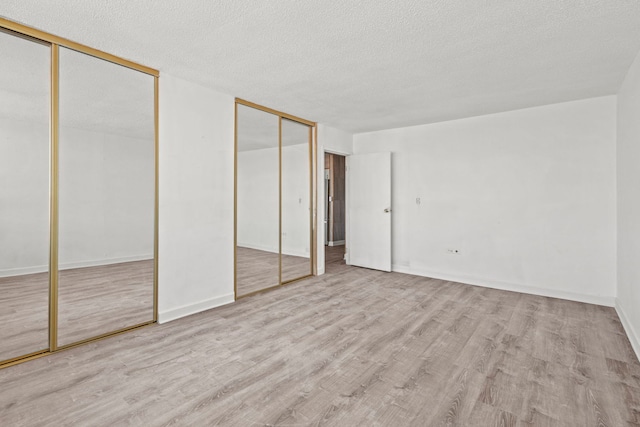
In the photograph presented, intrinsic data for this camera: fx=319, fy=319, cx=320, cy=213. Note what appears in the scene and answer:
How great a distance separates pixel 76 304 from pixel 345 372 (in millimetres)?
2416

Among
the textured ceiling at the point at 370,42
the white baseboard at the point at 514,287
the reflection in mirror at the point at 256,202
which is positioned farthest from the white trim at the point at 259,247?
the white baseboard at the point at 514,287

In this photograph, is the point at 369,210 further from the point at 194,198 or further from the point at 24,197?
the point at 24,197

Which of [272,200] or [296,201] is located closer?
[272,200]

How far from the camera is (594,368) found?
244 centimetres

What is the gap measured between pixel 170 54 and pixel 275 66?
0.93 metres

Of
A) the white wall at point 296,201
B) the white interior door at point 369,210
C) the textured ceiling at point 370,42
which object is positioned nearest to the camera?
the textured ceiling at point 370,42

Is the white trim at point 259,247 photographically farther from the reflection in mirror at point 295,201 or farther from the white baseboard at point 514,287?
the white baseboard at point 514,287

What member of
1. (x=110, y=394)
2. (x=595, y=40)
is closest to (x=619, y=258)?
(x=595, y=40)

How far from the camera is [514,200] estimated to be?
4500 millimetres

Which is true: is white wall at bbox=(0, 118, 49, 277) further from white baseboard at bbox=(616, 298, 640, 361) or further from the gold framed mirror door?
white baseboard at bbox=(616, 298, 640, 361)

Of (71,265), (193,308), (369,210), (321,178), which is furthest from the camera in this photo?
(369,210)

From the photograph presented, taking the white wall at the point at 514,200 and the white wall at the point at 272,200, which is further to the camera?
the white wall at the point at 272,200

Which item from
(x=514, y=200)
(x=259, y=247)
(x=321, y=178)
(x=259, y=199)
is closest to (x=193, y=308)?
(x=259, y=247)

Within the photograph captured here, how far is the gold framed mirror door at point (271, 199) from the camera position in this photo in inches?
164
